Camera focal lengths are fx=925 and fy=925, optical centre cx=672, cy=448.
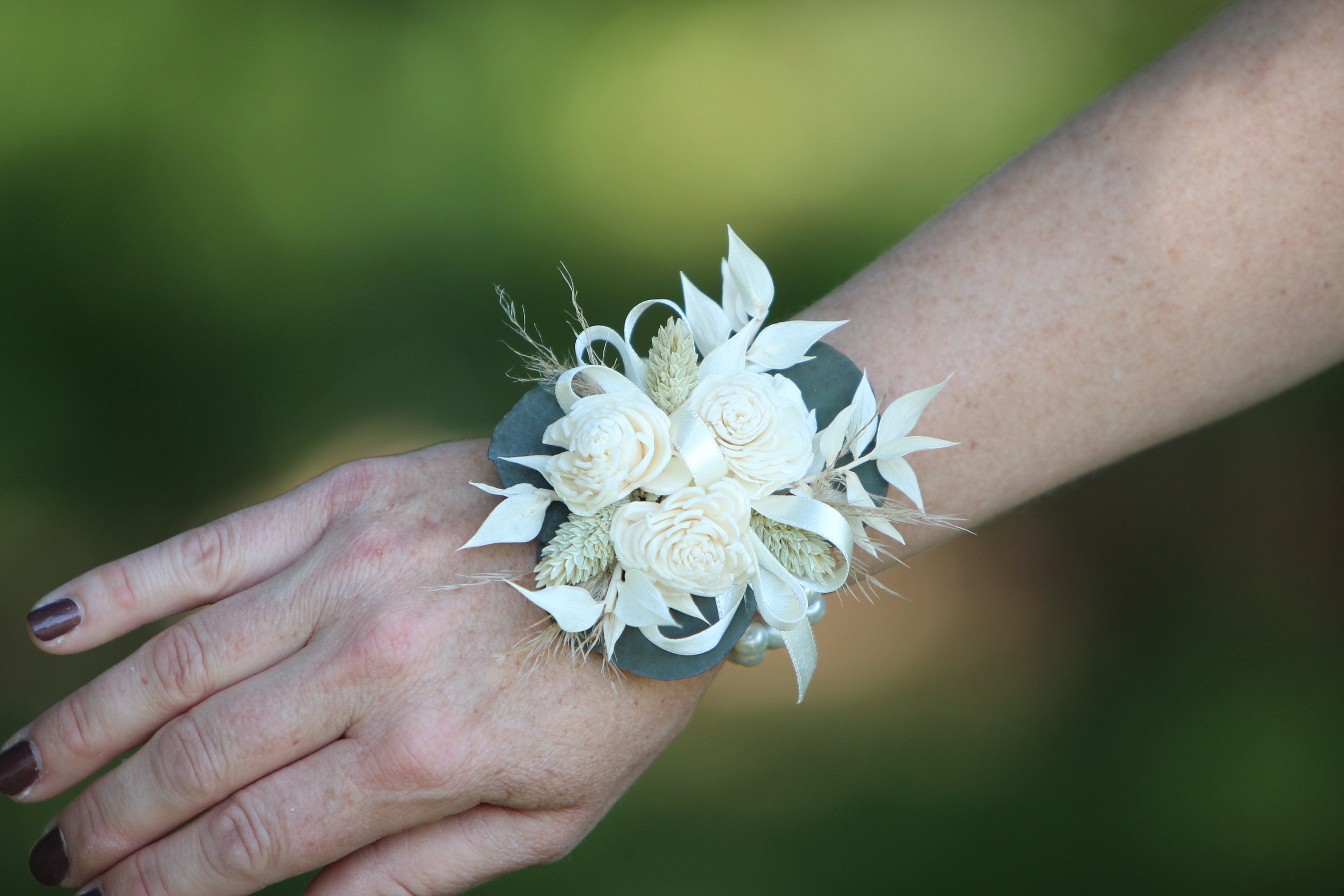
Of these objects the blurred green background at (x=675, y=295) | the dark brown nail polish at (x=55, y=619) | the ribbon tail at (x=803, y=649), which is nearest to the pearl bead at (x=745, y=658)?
the ribbon tail at (x=803, y=649)

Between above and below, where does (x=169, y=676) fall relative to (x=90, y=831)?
above

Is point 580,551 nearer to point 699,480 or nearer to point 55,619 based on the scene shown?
point 699,480

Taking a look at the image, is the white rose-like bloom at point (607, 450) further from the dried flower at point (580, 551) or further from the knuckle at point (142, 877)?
the knuckle at point (142, 877)

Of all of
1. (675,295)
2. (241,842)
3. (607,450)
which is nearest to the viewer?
(607,450)

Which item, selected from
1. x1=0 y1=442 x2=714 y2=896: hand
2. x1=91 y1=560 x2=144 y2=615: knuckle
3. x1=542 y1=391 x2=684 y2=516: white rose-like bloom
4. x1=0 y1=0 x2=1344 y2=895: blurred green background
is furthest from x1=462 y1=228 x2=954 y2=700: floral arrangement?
x1=0 y1=0 x2=1344 y2=895: blurred green background

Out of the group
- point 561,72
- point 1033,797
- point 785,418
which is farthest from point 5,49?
point 1033,797

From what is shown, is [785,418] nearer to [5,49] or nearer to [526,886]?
[526,886]

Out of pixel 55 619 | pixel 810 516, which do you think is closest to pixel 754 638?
pixel 810 516
